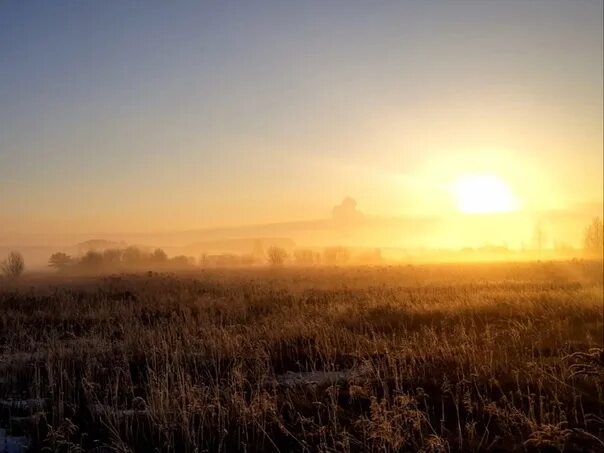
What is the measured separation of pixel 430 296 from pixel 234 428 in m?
16.0

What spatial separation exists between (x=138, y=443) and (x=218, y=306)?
13.7 meters

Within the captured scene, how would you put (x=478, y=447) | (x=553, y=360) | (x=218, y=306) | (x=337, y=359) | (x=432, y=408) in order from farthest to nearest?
(x=218, y=306)
(x=337, y=359)
(x=553, y=360)
(x=432, y=408)
(x=478, y=447)

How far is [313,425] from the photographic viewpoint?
6.51 m

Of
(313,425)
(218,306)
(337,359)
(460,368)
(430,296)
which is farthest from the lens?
(430,296)

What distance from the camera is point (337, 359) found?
1081 centimetres

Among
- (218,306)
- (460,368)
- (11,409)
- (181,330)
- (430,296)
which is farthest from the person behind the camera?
(430,296)

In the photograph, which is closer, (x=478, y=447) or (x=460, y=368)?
(x=478, y=447)

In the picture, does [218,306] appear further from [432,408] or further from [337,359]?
[432,408]

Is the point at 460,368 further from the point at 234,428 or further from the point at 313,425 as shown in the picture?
the point at 234,428

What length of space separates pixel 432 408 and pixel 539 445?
165 centimetres

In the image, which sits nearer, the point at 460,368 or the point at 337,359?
the point at 460,368

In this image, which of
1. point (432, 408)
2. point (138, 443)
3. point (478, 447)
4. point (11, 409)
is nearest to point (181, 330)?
point (11, 409)

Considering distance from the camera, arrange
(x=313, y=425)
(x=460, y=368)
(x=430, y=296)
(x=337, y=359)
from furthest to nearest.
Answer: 1. (x=430, y=296)
2. (x=337, y=359)
3. (x=460, y=368)
4. (x=313, y=425)

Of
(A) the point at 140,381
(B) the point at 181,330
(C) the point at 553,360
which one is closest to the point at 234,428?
(A) the point at 140,381
